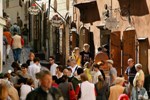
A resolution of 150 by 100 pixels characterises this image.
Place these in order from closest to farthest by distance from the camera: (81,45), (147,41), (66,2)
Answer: (147,41)
(81,45)
(66,2)

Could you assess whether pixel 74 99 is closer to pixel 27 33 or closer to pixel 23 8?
pixel 27 33

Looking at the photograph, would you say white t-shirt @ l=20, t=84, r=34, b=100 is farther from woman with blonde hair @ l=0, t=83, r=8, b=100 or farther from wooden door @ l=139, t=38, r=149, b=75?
wooden door @ l=139, t=38, r=149, b=75

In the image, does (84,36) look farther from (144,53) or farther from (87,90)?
(87,90)

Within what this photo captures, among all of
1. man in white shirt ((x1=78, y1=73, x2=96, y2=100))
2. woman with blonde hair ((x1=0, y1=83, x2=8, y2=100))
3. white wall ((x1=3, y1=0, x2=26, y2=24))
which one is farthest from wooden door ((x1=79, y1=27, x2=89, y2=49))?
woman with blonde hair ((x1=0, y1=83, x2=8, y2=100))

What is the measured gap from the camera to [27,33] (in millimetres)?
47281

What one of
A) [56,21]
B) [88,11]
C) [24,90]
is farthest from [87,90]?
[56,21]

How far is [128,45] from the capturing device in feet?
78.5

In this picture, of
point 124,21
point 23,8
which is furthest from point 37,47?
point 124,21

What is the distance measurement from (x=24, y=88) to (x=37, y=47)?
30.7 metres

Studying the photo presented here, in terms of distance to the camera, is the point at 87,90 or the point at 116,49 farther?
the point at 116,49

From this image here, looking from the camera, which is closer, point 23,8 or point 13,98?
point 13,98

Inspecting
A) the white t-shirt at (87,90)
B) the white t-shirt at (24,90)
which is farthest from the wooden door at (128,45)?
the white t-shirt at (24,90)

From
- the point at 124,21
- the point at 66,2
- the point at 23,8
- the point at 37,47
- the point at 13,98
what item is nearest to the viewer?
the point at 13,98

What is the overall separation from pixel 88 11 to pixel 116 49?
17.6 feet
